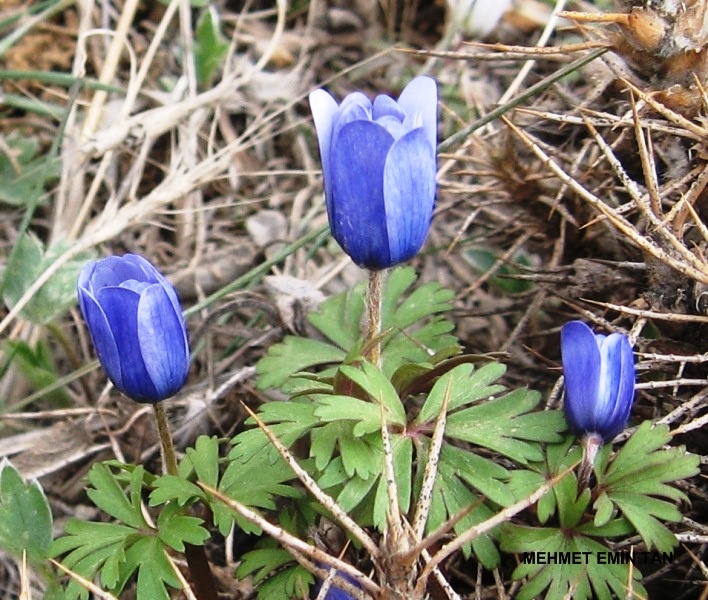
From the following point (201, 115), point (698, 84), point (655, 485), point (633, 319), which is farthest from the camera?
point (201, 115)

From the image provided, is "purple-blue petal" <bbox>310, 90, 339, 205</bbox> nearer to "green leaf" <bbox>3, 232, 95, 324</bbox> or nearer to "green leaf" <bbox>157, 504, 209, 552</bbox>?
"green leaf" <bbox>157, 504, 209, 552</bbox>

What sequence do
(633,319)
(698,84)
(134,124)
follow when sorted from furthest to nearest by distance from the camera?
(134,124), (633,319), (698,84)

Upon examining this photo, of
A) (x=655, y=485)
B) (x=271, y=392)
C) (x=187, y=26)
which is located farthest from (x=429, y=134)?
(x=187, y=26)

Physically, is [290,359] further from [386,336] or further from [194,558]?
[194,558]

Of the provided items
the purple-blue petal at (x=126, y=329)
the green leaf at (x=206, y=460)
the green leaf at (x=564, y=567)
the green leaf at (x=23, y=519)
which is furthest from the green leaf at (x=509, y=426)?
the green leaf at (x=23, y=519)

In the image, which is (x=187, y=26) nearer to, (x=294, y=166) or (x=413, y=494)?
(x=294, y=166)

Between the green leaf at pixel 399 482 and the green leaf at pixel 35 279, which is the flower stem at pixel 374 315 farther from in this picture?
the green leaf at pixel 35 279

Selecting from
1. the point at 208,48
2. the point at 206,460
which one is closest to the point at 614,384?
the point at 206,460
